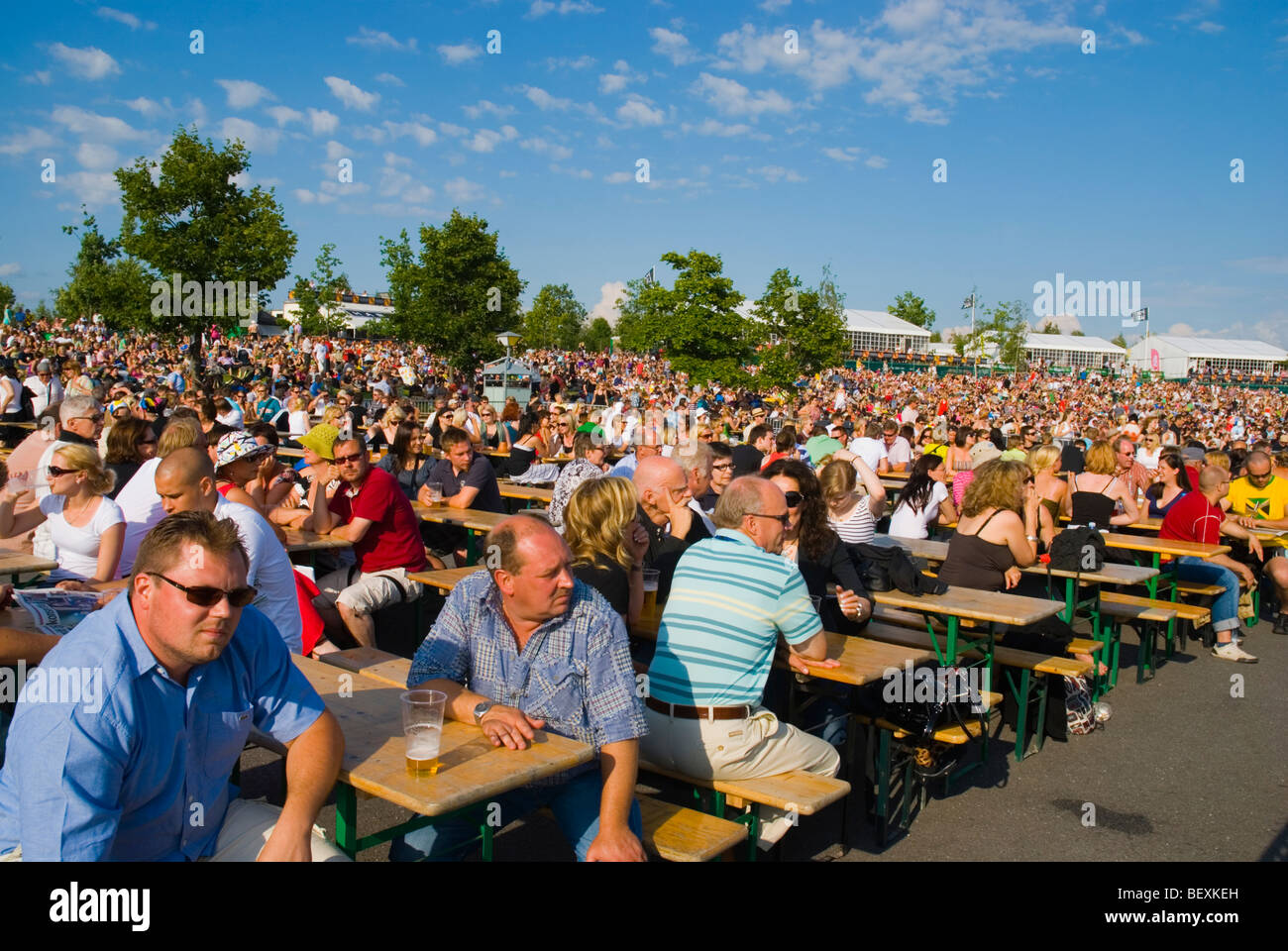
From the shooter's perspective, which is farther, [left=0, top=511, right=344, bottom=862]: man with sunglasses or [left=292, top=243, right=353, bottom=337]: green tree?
[left=292, top=243, right=353, bottom=337]: green tree

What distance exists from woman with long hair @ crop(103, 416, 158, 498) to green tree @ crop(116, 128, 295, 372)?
1627 cm

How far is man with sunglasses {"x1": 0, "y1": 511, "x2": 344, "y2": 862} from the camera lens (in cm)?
194

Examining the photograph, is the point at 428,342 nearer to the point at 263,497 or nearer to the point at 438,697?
the point at 263,497

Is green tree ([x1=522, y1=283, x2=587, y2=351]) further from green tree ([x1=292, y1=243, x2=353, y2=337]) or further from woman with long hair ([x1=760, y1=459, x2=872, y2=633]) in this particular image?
woman with long hair ([x1=760, y1=459, x2=872, y2=633])

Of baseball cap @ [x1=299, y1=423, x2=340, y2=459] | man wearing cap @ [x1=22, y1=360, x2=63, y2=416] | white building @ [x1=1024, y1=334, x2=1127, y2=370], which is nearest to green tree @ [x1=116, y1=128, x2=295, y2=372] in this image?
man wearing cap @ [x1=22, y1=360, x2=63, y2=416]

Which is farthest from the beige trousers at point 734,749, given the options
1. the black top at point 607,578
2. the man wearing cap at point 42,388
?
the man wearing cap at point 42,388

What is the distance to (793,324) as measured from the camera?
1302 inches

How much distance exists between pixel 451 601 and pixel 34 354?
23188 millimetres

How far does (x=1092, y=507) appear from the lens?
26.1 ft

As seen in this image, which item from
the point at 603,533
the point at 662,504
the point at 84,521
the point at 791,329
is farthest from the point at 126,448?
the point at 791,329

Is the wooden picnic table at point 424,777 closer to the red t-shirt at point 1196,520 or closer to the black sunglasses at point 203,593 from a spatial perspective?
the black sunglasses at point 203,593

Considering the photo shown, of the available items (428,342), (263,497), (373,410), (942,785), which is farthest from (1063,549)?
(428,342)
